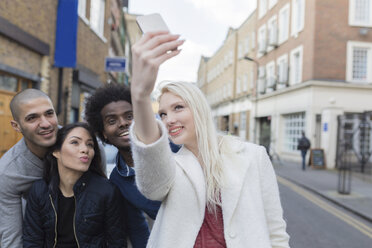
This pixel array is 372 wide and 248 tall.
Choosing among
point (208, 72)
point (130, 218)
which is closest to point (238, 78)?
point (208, 72)

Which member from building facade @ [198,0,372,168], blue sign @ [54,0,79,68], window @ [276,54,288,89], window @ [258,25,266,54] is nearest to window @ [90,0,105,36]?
blue sign @ [54,0,79,68]

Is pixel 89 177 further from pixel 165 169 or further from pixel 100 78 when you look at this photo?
pixel 100 78

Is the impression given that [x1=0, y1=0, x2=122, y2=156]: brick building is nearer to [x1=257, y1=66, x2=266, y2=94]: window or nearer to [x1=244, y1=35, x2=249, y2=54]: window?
[x1=257, y1=66, x2=266, y2=94]: window

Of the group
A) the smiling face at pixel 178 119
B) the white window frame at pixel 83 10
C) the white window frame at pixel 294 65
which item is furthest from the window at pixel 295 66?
the smiling face at pixel 178 119

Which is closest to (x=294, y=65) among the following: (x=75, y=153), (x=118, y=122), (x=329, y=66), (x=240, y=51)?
(x=329, y=66)

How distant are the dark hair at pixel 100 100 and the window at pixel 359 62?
61.9ft

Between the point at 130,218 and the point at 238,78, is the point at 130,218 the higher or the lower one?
the lower one

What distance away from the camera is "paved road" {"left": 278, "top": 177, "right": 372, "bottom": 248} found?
17.0ft

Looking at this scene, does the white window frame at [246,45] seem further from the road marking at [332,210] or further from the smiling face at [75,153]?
the smiling face at [75,153]

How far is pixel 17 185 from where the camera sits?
1.93 m

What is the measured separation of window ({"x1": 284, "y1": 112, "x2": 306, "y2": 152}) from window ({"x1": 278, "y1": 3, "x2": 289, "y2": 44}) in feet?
18.0

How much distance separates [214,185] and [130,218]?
0.88 metres

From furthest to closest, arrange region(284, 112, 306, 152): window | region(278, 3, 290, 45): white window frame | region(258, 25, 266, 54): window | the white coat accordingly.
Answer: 1. region(258, 25, 266, 54): window
2. region(278, 3, 290, 45): white window frame
3. region(284, 112, 306, 152): window
4. the white coat

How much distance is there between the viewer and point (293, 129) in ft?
70.0
